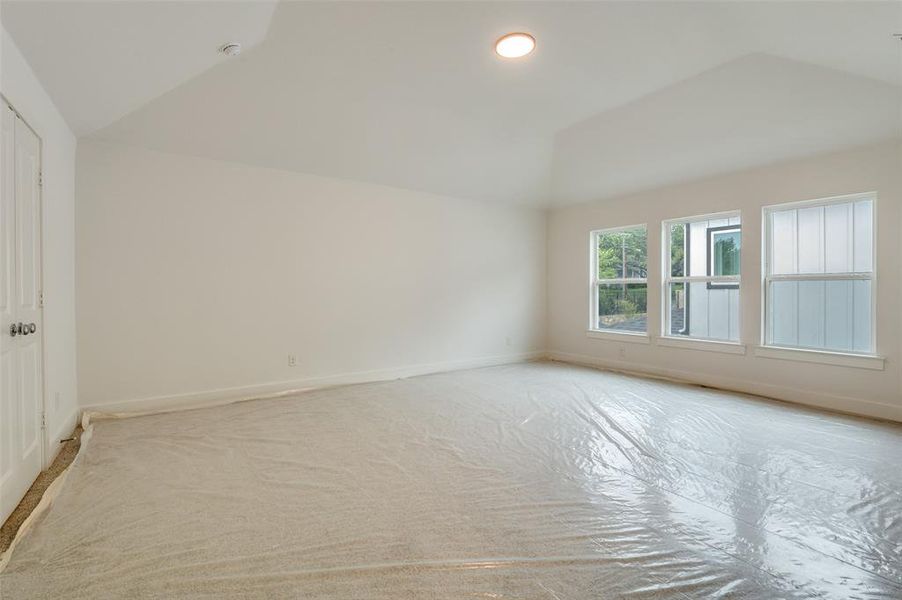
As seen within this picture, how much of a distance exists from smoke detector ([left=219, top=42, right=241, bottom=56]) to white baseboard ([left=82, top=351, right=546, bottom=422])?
2863mm

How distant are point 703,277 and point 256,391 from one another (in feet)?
16.5

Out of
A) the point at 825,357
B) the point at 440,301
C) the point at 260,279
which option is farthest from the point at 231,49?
the point at 825,357

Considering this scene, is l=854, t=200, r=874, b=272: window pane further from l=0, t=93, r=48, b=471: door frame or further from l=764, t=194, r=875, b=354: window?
l=0, t=93, r=48, b=471: door frame

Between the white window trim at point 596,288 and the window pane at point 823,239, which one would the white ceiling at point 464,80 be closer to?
the window pane at point 823,239

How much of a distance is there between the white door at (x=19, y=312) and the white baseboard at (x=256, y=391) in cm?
110

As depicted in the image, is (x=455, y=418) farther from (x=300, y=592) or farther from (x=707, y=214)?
(x=707, y=214)

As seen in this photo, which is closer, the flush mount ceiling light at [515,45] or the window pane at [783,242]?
the flush mount ceiling light at [515,45]

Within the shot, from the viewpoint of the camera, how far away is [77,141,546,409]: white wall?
3.54 metres

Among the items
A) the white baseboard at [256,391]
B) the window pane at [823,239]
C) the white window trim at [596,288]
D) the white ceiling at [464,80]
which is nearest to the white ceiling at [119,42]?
the white ceiling at [464,80]

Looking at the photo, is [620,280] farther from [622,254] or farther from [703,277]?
[703,277]

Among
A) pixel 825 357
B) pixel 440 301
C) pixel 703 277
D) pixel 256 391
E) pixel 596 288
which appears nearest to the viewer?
pixel 825 357

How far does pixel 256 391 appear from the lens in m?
4.18

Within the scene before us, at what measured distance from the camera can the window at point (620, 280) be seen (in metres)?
5.56

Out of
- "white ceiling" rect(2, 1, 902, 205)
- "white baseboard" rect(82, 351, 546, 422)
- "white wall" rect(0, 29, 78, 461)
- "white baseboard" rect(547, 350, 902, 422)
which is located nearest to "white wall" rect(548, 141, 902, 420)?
"white baseboard" rect(547, 350, 902, 422)
